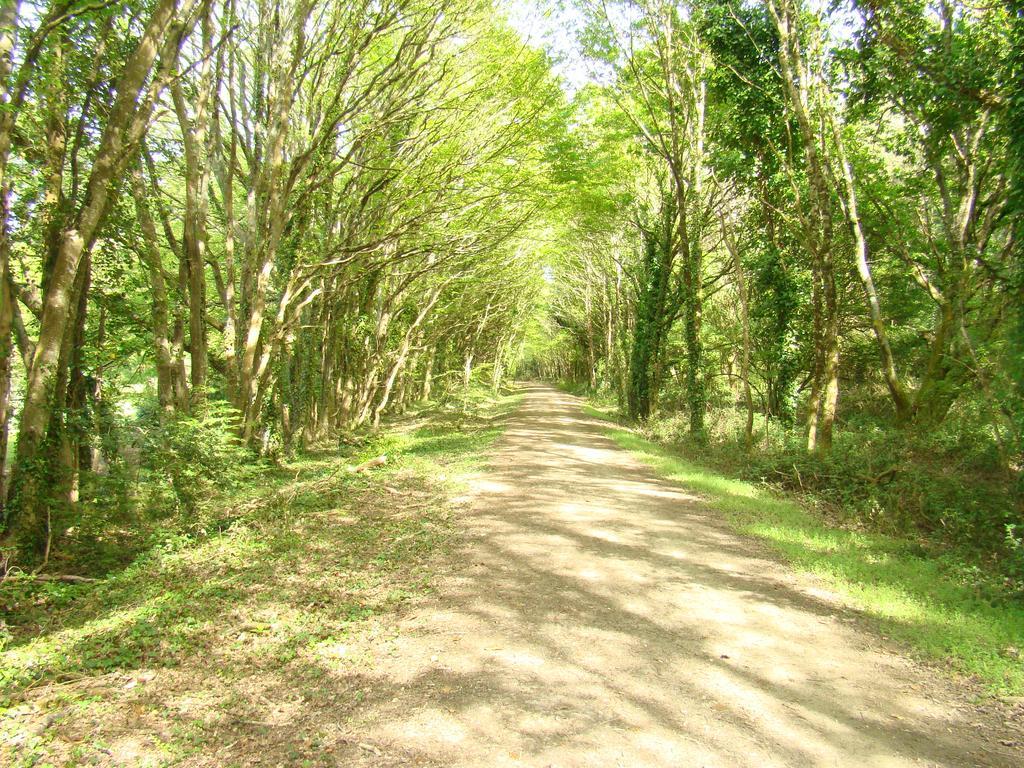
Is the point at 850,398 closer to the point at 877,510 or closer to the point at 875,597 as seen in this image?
the point at 877,510

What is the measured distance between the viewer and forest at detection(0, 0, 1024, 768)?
441 cm

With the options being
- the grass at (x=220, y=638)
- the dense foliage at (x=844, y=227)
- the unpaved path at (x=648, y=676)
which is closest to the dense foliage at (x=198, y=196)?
the grass at (x=220, y=638)

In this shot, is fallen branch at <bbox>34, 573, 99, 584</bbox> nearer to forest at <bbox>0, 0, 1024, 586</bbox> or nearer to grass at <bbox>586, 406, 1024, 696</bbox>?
forest at <bbox>0, 0, 1024, 586</bbox>

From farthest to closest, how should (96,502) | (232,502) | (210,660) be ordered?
(232,502), (96,502), (210,660)

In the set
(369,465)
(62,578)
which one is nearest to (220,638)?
(62,578)

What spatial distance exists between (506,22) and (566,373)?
217 feet

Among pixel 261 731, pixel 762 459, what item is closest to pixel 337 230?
pixel 762 459

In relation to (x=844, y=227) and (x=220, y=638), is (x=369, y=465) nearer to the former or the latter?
(x=220, y=638)

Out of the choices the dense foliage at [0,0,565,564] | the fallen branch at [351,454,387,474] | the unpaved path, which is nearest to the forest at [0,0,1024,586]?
the dense foliage at [0,0,565,564]

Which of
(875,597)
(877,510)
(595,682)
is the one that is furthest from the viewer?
(877,510)

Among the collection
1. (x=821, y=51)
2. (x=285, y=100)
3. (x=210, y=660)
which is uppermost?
(x=821, y=51)

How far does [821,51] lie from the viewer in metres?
12.1

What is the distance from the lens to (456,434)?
66.8 ft

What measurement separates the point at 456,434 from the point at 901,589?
51.7 ft
